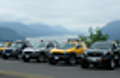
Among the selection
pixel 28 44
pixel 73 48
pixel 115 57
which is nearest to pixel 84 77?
pixel 115 57

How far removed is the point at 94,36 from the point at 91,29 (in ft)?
7.81

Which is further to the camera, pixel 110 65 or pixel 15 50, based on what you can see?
pixel 15 50

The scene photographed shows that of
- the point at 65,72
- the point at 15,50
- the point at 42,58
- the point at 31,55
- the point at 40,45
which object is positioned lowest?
the point at 65,72

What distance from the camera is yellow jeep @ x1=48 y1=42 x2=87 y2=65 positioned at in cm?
2370

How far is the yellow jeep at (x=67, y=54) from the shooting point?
23703 mm

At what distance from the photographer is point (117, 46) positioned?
22125 mm

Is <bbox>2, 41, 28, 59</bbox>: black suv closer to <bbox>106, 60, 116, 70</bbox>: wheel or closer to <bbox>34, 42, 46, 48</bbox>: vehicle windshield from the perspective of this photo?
<bbox>34, 42, 46, 48</bbox>: vehicle windshield

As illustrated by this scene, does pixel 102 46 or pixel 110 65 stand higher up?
pixel 102 46

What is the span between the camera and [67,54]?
77.7ft

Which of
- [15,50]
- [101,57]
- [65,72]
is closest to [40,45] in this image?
[15,50]

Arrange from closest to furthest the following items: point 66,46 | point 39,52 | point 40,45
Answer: point 66,46
point 39,52
point 40,45

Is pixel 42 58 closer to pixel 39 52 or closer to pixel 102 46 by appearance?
pixel 39 52

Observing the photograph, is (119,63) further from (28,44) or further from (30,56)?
(28,44)

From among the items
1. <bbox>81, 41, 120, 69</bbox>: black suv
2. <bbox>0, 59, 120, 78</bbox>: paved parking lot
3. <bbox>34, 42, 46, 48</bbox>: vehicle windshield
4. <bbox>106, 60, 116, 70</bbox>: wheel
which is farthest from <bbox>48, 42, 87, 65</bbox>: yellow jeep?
<bbox>106, 60, 116, 70</bbox>: wheel
